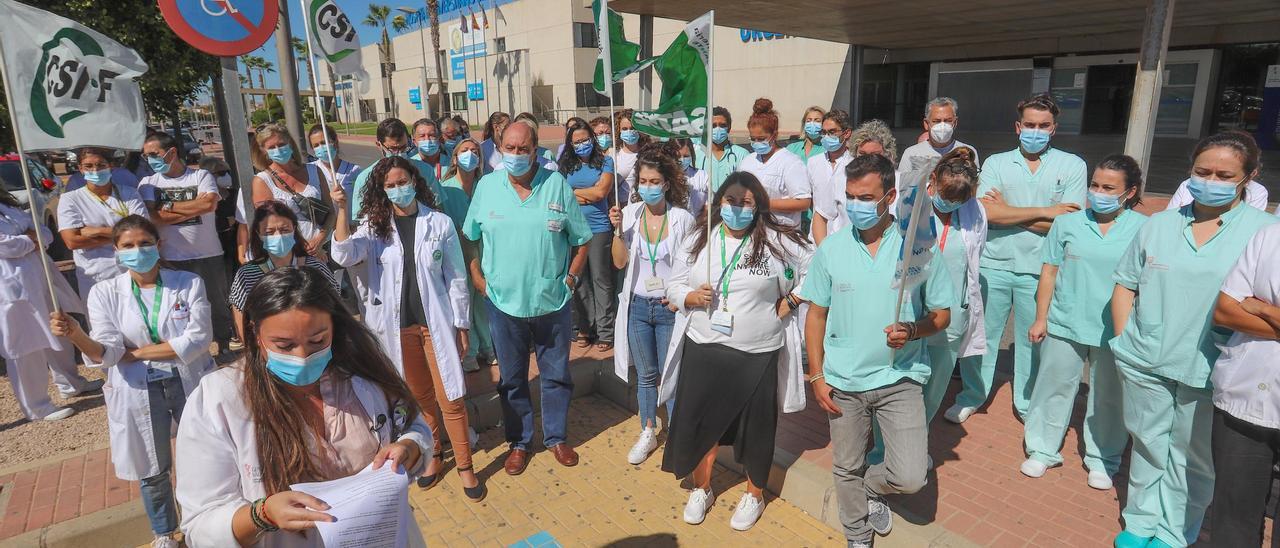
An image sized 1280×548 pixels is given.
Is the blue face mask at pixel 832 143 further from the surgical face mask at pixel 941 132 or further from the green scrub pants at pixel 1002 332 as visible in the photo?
the green scrub pants at pixel 1002 332

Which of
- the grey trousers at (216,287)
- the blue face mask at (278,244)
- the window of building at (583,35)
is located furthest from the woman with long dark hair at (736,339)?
the window of building at (583,35)

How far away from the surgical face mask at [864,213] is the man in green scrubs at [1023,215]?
68.9 inches

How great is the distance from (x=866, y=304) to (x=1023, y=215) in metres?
1.89

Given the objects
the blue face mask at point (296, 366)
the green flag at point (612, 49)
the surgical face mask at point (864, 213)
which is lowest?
the blue face mask at point (296, 366)

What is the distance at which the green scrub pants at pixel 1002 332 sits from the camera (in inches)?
178

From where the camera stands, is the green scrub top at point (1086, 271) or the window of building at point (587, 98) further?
the window of building at point (587, 98)

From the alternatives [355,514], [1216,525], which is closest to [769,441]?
[1216,525]

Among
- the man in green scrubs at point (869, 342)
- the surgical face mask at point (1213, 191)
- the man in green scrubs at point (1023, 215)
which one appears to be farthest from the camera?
the man in green scrubs at point (1023, 215)

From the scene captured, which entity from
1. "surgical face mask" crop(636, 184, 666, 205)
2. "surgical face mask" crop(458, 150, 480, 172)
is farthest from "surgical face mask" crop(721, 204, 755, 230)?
"surgical face mask" crop(458, 150, 480, 172)

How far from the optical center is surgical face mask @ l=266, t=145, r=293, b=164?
525 centimetres

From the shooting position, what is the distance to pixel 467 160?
577cm

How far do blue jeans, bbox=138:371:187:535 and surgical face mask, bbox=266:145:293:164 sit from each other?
7.29 feet

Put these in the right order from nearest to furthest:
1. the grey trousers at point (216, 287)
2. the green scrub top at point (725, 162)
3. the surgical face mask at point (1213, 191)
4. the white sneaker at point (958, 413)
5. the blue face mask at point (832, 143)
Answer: the surgical face mask at point (1213, 191) < the white sneaker at point (958, 413) < the grey trousers at point (216, 287) < the green scrub top at point (725, 162) < the blue face mask at point (832, 143)

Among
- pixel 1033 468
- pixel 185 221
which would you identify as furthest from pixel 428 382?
pixel 1033 468
